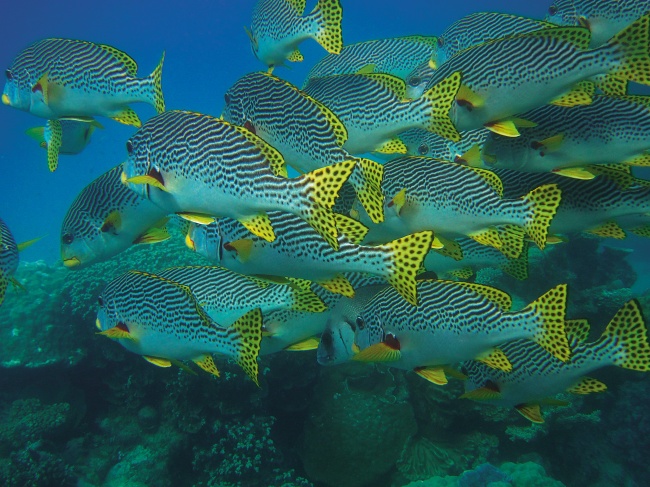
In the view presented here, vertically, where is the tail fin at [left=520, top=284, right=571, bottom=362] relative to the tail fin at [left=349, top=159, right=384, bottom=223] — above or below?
below

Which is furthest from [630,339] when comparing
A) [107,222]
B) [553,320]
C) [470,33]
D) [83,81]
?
[83,81]

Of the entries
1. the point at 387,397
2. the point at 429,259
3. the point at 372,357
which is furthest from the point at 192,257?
the point at 372,357

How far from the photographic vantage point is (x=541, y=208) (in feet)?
11.5

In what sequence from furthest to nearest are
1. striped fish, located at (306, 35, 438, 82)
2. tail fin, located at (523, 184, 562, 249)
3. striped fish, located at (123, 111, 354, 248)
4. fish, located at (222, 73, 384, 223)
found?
striped fish, located at (306, 35, 438, 82) < tail fin, located at (523, 184, 562, 249) < fish, located at (222, 73, 384, 223) < striped fish, located at (123, 111, 354, 248)

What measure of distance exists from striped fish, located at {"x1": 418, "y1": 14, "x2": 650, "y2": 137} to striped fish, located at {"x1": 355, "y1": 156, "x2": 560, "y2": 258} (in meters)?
0.58

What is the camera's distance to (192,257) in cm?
941

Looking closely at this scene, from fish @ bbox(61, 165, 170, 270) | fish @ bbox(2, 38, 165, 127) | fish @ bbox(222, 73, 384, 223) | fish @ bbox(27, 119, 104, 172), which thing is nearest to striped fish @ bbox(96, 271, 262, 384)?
fish @ bbox(61, 165, 170, 270)

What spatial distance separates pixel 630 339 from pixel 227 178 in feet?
11.4

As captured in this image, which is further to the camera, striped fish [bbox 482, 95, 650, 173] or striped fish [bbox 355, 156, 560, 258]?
striped fish [bbox 482, 95, 650, 173]

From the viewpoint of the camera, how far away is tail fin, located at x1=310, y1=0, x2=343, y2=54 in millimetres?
4422

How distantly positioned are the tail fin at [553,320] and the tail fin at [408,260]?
3.65 feet

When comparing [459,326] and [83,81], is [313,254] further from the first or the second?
[83,81]

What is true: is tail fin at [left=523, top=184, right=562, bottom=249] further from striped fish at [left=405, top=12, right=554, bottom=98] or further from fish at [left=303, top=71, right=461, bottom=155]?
striped fish at [left=405, top=12, right=554, bottom=98]

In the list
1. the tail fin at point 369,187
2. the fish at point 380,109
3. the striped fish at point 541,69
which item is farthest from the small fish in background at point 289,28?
the tail fin at point 369,187
